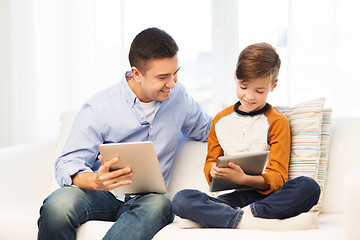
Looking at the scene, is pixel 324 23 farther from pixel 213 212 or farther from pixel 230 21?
pixel 213 212

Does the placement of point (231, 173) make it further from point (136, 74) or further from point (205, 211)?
point (136, 74)

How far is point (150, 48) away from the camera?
1982mm

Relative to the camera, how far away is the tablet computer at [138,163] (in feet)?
5.60

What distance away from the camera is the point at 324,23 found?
8.37ft

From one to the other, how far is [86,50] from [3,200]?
1292 mm

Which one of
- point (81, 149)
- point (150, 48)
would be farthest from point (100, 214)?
point (150, 48)

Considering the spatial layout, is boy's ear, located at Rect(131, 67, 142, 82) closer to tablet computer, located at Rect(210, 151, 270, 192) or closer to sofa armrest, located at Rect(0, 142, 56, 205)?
tablet computer, located at Rect(210, 151, 270, 192)

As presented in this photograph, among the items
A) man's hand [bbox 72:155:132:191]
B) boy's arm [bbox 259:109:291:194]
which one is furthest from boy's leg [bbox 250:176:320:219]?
man's hand [bbox 72:155:132:191]

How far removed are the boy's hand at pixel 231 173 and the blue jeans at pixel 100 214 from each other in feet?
0.82

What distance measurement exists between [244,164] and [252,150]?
19cm

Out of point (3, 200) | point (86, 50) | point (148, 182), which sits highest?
point (86, 50)

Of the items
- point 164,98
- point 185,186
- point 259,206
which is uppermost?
point 164,98

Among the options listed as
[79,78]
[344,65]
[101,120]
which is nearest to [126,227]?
[101,120]

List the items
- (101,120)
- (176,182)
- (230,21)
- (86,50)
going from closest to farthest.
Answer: (101,120) < (176,182) < (230,21) < (86,50)
